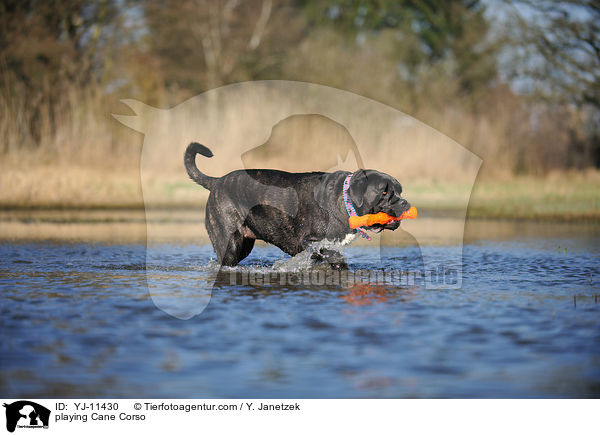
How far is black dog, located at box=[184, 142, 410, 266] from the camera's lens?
22.3ft

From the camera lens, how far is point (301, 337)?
15.6 feet

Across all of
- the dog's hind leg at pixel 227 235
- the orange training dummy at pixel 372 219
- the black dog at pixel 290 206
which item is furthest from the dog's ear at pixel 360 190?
the dog's hind leg at pixel 227 235

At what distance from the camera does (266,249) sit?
9789mm

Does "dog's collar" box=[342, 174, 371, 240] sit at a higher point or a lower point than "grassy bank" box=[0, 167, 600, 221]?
lower

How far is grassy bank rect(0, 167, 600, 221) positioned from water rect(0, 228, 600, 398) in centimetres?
702

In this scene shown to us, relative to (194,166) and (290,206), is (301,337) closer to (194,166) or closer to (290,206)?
(290,206)

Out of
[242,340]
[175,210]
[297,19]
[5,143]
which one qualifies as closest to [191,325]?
[242,340]

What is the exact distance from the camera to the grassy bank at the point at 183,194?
14.4m

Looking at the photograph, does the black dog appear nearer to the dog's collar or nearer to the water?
the dog's collar
